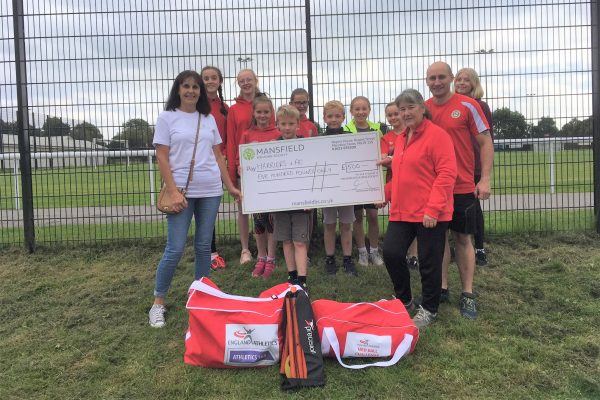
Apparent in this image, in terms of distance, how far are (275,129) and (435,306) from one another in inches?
86.8

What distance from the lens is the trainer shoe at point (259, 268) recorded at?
4941mm

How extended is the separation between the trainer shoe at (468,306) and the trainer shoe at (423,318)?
1.02 feet

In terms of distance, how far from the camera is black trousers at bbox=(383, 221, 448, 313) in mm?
3648

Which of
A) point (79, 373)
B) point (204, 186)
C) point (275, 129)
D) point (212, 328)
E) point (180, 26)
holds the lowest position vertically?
point (79, 373)

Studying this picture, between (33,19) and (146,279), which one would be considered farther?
(33,19)

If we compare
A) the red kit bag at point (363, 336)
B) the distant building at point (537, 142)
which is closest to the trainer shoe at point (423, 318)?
the red kit bag at point (363, 336)

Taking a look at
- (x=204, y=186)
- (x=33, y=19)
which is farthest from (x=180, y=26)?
(x=204, y=186)

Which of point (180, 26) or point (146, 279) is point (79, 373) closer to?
point (146, 279)

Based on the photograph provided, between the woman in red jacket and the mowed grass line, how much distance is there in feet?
1.46

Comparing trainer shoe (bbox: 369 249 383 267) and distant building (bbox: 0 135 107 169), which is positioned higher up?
distant building (bbox: 0 135 107 169)

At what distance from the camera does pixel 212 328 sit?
3.11 metres

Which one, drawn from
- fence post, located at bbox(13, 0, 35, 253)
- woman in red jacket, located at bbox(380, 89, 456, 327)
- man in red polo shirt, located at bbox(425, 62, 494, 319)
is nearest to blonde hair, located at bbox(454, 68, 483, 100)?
man in red polo shirt, located at bbox(425, 62, 494, 319)

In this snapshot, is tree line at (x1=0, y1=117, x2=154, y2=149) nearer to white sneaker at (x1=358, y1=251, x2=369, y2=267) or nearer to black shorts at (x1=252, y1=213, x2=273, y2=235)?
black shorts at (x1=252, y1=213, x2=273, y2=235)

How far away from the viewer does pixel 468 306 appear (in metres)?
3.92
